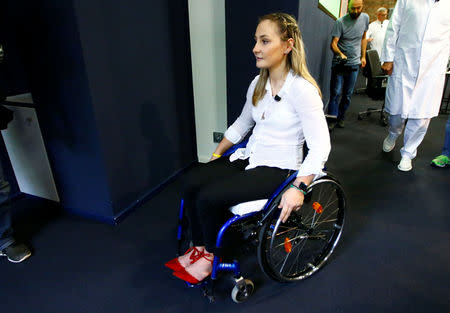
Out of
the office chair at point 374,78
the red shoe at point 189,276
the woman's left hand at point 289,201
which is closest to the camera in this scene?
the woman's left hand at point 289,201

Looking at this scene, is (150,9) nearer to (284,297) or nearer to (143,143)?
(143,143)

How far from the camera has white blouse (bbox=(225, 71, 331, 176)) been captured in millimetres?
1127

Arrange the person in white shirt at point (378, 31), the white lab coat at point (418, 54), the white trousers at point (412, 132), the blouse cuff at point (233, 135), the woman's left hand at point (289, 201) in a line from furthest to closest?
1. the person in white shirt at point (378, 31)
2. the white trousers at point (412, 132)
3. the white lab coat at point (418, 54)
4. the blouse cuff at point (233, 135)
5. the woman's left hand at point (289, 201)

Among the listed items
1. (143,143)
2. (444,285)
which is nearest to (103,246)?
(143,143)

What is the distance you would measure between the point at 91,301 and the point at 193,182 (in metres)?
0.66

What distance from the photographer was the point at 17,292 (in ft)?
4.41

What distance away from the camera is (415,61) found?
2199 millimetres

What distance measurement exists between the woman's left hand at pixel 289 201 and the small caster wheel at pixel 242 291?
1.19 ft

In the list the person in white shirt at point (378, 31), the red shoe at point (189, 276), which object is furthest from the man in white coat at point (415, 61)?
the person in white shirt at point (378, 31)

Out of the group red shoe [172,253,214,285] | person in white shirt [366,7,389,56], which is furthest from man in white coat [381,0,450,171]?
person in white shirt [366,7,389,56]

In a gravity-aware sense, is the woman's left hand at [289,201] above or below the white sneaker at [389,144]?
above

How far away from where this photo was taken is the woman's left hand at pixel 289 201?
3.49 ft

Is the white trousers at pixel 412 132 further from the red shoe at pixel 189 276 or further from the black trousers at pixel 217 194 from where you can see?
the red shoe at pixel 189 276

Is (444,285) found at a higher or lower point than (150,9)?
lower
